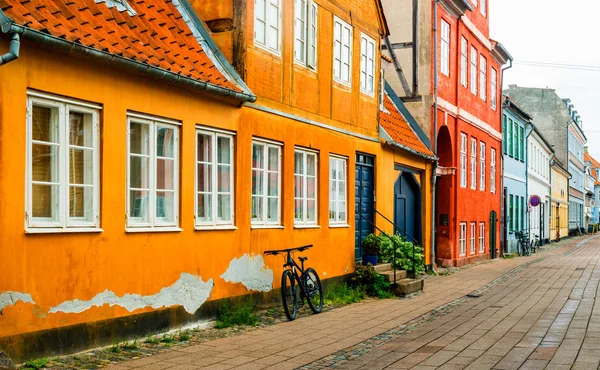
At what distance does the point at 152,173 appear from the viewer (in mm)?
10016

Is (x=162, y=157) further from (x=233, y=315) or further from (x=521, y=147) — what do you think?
(x=521, y=147)

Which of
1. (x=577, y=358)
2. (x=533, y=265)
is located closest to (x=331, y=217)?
(x=577, y=358)

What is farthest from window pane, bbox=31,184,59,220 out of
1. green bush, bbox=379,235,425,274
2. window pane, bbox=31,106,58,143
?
green bush, bbox=379,235,425,274

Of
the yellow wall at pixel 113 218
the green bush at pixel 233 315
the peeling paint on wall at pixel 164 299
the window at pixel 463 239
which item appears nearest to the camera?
the yellow wall at pixel 113 218

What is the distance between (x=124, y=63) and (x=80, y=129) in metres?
0.88

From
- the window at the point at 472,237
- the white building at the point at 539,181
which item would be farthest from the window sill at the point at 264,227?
the white building at the point at 539,181

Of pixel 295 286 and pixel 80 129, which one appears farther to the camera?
pixel 295 286

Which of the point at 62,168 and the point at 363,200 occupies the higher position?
the point at 62,168

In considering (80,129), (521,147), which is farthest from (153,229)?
(521,147)

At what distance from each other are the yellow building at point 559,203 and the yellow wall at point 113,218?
47395mm

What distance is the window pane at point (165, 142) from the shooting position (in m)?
10.2

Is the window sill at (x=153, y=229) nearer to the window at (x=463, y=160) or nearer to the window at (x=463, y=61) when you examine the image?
the window at (x=463, y=160)

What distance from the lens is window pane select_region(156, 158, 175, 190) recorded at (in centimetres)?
1019

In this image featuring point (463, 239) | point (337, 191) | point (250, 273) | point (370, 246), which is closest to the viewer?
point (250, 273)
